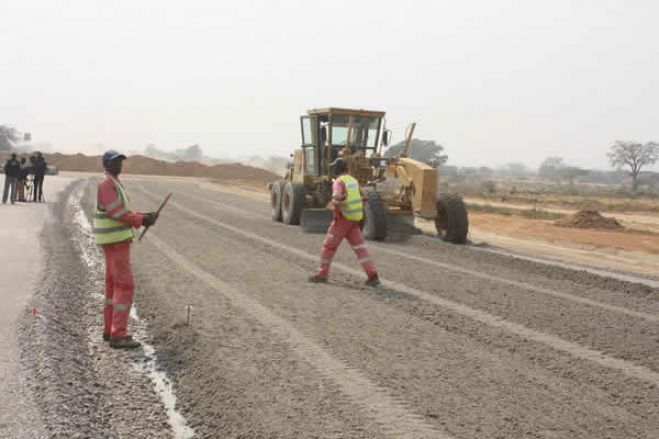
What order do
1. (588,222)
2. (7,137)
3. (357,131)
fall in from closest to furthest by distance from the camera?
(357,131) → (588,222) → (7,137)

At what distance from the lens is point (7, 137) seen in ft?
340

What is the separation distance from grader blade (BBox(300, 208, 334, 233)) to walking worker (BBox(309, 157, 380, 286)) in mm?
6125

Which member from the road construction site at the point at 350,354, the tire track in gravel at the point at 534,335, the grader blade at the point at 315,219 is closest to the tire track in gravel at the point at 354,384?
the road construction site at the point at 350,354

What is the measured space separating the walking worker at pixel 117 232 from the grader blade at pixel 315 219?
30.6 ft

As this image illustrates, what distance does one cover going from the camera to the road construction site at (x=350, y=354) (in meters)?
4.56

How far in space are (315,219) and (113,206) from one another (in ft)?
31.5

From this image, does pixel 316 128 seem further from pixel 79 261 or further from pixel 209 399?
pixel 209 399

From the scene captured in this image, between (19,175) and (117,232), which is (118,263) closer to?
(117,232)

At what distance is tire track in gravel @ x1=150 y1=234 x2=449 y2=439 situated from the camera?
14.4 ft

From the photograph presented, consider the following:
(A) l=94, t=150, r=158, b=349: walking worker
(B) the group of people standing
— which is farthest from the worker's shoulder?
(B) the group of people standing

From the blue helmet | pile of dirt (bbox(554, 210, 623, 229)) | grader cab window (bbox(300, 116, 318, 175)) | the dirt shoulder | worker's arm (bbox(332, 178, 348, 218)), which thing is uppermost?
grader cab window (bbox(300, 116, 318, 175))

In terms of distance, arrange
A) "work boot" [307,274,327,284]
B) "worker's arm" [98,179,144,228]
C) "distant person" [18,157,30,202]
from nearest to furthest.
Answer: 1. "worker's arm" [98,179,144,228]
2. "work boot" [307,274,327,284]
3. "distant person" [18,157,30,202]

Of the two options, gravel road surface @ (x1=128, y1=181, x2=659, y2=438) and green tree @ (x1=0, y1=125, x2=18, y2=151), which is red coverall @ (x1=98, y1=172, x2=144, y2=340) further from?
green tree @ (x1=0, y1=125, x2=18, y2=151)

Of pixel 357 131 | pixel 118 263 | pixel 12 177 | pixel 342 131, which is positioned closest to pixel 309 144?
pixel 342 131
